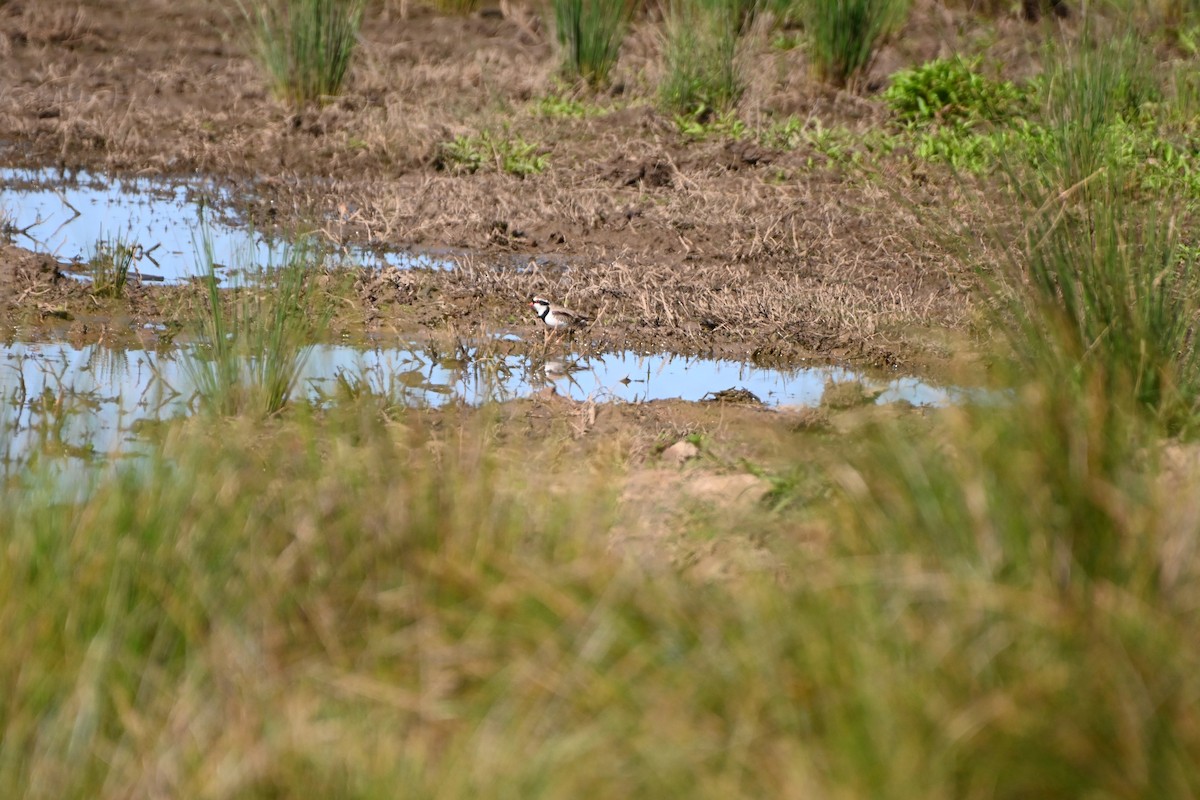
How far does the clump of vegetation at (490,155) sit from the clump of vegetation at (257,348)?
11.2 feet

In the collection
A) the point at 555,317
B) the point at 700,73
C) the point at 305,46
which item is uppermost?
the point at 305,46

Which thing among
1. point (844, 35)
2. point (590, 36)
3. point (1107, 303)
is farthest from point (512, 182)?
point (1107, 303)

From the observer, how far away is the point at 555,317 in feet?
19.7

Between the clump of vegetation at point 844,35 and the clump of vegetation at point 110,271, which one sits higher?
the clump of vegetation at point 844,35

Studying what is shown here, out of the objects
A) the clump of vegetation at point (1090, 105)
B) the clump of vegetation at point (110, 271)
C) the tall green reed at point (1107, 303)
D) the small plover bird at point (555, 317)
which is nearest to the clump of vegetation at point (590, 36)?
the clump of vegetation at point (1090, 105)

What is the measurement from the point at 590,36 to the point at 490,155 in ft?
5.88

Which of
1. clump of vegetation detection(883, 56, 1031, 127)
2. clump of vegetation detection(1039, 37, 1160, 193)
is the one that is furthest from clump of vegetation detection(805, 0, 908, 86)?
clump of vegetation detection(1039, 37, 1160, 193)

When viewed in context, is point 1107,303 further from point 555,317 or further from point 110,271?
point 110,271

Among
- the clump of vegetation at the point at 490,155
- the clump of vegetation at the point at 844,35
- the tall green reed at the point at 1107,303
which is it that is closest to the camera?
the tall green reed at the point at 1107,303

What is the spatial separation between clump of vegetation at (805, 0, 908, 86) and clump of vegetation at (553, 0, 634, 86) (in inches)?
48.4

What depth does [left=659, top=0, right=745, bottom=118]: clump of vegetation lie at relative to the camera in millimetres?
8977

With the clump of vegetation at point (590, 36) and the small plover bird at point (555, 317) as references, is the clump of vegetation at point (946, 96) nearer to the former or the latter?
the clump of vegetation at point (590, 36)

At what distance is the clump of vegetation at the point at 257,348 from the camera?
14.6 feet

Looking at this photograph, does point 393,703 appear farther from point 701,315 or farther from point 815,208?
point 815,208
